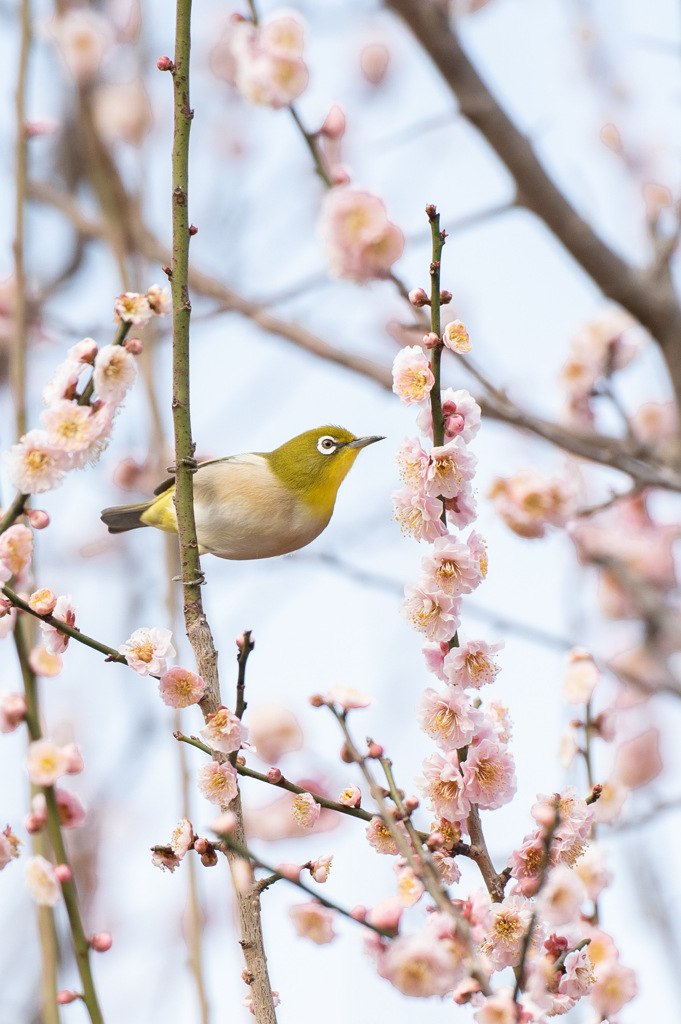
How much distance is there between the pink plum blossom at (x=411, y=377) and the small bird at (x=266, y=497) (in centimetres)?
150

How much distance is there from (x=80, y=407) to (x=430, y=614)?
0.73m

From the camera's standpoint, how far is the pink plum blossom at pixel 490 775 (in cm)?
181

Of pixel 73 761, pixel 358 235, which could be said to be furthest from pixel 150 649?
pixel 358 235

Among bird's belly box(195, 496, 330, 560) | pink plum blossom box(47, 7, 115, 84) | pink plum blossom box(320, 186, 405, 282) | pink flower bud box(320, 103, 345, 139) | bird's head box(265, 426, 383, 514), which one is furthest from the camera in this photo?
pink plum blossom box(47, 7, 115, 84)

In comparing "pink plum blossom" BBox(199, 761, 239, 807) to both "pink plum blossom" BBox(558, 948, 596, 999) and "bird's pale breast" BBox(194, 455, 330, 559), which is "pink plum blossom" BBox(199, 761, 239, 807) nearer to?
"pink plum blossom" BBox(558, 948, 596, 999)

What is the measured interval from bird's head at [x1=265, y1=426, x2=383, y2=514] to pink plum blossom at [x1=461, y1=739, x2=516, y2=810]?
1565 mm

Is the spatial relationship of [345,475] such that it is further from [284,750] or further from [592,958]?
[284,750]

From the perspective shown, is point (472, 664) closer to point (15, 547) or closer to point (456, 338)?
point (456, 338)

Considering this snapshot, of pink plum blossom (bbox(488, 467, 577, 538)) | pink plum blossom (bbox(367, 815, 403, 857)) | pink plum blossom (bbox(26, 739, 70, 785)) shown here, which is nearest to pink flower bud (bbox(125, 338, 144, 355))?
pink plum blossom (bbox(26, 739, 70, 785))

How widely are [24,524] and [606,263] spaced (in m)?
3.08

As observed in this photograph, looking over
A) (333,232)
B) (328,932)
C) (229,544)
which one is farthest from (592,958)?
(333,232)

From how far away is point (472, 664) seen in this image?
182cm

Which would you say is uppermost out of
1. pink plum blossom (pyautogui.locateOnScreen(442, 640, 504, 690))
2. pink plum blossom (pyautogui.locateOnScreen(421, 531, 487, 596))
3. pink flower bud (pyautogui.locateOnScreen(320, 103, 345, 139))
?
pink flower bud (pyautogui.locateOnScreen(320, 103, 345, 139))

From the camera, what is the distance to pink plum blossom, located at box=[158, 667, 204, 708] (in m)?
1.78
